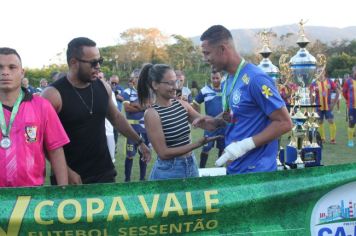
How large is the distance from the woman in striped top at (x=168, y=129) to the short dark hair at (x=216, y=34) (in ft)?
2.18

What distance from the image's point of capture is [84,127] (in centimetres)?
378

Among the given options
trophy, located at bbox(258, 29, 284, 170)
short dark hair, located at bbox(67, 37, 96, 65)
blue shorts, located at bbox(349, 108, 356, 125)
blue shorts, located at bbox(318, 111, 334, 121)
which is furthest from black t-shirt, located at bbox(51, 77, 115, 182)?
blue shorts, located at bbox(318, 111, 334, 121)

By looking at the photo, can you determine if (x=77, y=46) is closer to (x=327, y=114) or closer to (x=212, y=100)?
(x=212, y=100)

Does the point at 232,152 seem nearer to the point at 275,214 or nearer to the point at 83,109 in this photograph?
the point at 275,214

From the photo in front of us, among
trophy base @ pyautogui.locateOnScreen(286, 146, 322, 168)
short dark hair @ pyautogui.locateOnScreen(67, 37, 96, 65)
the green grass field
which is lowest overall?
the green grass field

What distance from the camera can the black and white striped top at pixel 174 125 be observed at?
392cm

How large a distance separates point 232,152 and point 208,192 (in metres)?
0.38

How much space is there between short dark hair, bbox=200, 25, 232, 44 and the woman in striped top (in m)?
0.66

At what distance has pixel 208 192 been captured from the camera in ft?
9.96

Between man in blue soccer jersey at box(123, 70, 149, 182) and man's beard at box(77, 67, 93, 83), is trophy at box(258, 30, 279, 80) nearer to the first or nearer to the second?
man in blue soccer jersey at box(123, 70, 149, 182)

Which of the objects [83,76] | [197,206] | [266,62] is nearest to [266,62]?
[266,62]

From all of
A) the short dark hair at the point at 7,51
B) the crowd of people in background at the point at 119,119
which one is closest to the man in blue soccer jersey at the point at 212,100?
the crowd of people in background at the point at 119,119

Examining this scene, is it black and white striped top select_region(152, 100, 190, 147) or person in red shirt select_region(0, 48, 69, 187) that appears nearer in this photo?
person in red shirt select_region(0, 48, 69, 187)

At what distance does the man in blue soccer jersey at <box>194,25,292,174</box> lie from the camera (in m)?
3.18
